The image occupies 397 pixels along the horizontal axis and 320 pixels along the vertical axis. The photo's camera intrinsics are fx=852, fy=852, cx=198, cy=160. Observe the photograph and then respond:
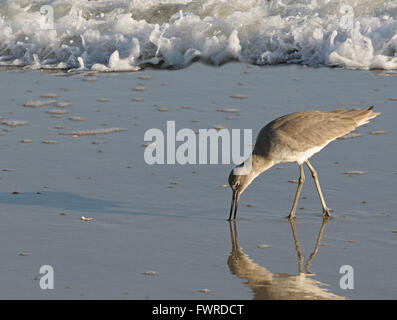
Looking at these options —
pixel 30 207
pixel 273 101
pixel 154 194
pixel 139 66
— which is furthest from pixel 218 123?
pixel 139 66

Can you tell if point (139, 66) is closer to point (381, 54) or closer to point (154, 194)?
point (381, 54)

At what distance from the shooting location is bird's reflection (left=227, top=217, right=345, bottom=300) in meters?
5.84

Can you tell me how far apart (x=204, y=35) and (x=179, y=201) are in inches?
290

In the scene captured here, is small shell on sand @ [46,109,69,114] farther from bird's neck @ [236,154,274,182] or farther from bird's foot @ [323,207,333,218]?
bird's foot @ [323,207,333,218]

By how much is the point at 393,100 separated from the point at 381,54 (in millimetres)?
2629

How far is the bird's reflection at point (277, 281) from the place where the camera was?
5.84 m

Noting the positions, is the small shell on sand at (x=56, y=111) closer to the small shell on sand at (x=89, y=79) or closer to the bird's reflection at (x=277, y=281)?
the small shell on sand at (x=89, y=79)

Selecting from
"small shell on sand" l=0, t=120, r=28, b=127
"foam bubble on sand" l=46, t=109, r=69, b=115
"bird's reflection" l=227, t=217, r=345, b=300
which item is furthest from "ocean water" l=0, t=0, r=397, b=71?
"bird's reflection" l=227, t=217, r=345, b=300

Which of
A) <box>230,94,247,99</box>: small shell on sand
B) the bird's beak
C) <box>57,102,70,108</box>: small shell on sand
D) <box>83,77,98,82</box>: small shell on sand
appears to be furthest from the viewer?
<box>83,77,98,82</box>: small shell on sand

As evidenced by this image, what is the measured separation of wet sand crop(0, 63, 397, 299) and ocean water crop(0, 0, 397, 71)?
4.81 feet

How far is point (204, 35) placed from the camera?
1480 centimetres

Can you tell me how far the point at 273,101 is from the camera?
11.0m

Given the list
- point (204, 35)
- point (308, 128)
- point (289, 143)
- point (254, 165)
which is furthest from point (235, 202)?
point (204, 35)

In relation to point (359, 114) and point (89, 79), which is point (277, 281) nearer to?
point (359, 114)
